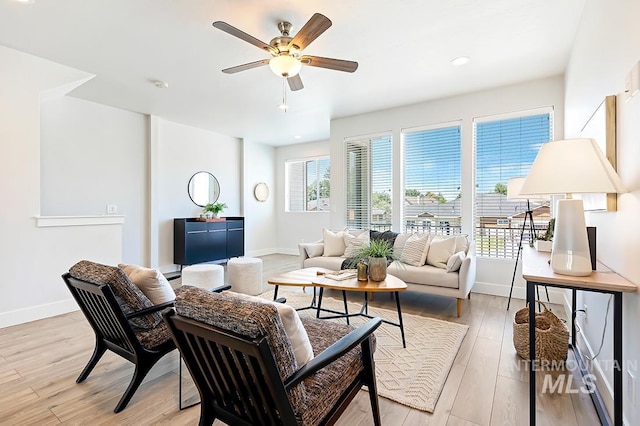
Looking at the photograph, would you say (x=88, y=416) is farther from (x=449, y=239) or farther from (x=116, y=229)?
(x=449, y=239)

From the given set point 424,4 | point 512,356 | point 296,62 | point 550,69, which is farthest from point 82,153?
point 550,69

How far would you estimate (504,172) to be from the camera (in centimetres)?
402

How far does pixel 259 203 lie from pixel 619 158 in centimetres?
660

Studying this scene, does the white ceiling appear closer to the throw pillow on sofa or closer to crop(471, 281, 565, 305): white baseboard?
the throw pillow on sofa

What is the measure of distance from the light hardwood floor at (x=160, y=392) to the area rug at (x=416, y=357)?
0.19 feet

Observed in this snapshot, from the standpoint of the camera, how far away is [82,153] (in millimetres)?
4453

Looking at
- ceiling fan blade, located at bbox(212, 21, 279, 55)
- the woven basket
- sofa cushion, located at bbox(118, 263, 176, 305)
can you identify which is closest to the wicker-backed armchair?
sofa cushion, located at bbox(118, 263, 176, 305)

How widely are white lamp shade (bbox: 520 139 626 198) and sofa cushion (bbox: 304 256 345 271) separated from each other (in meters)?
2.79

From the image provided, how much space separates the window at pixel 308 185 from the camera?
23.9ft

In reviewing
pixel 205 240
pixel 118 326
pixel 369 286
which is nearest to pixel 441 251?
pixel 369 286

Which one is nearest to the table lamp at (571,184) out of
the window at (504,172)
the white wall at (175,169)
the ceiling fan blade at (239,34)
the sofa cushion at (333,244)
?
the ceiling fan blade at (239,34)

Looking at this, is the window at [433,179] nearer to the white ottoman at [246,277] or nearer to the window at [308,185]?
the white ottoman at [246,277]

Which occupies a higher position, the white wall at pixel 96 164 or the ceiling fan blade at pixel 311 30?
the ceiling fan blade at pixel 311 30

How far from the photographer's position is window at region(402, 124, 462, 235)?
440 centimetres
